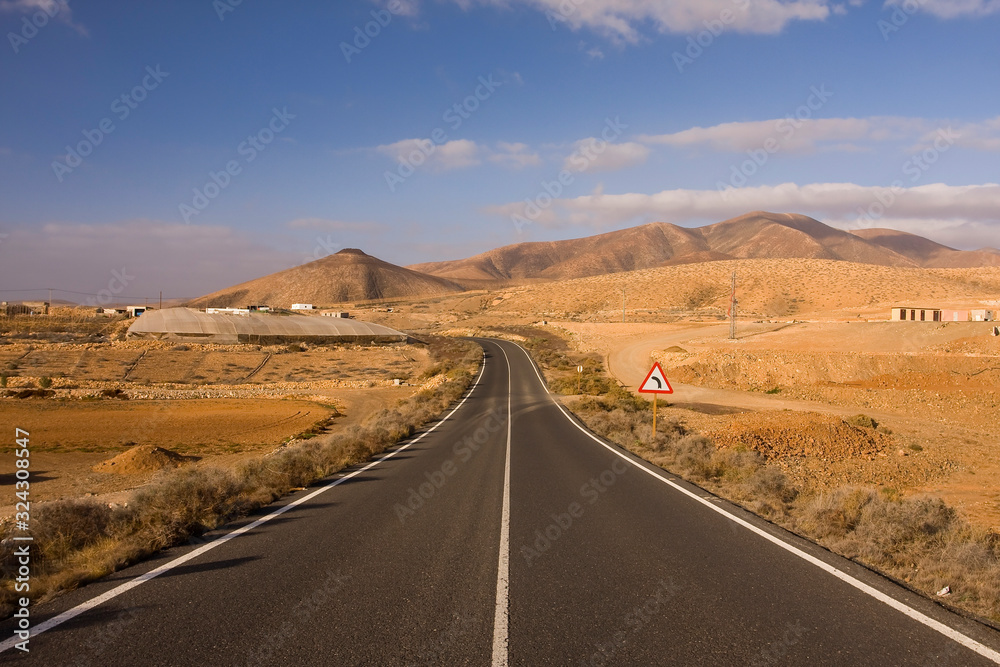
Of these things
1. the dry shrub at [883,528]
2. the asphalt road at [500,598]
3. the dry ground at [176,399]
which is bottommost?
the dry ground at [176,399]

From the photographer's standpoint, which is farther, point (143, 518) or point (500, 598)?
point (143, 518)

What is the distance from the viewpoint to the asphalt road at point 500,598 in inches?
171

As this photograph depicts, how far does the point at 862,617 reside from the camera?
502cm

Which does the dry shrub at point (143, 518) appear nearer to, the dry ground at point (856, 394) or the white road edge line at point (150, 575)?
the white road edge line at point (150, 575)

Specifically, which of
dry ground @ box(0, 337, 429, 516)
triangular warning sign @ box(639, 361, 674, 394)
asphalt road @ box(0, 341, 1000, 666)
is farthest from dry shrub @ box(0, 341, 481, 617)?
triangular warning sign @ box(639, 361, 674, 394)

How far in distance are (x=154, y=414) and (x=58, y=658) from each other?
3542cm

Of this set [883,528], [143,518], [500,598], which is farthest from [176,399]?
[883,528]

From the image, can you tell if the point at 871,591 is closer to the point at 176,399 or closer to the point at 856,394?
the point at 856,394

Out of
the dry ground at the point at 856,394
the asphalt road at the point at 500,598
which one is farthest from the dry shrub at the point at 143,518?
the dry ground at the point at 856,394

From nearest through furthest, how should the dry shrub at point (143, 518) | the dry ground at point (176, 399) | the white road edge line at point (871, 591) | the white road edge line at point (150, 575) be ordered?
1. the white road edge line at point (871, 591)
2. the white road edge line at point (150, 575)
3. the dry shrub at point (143, 518)
4. the dry ground at point (176, 399)

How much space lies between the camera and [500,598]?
17.6 ft

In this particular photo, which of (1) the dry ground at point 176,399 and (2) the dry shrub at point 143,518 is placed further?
(1) the dry ground at point 176,399

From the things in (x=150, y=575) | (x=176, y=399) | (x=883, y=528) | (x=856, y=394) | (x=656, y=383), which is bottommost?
(x=176, y=399)

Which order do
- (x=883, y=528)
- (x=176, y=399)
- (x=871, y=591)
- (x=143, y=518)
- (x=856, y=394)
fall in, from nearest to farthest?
(x=871, y=591) < (x=143, y=518) < (x=883, y=528) < (x=856, y=394) < (x=176, y=399)
